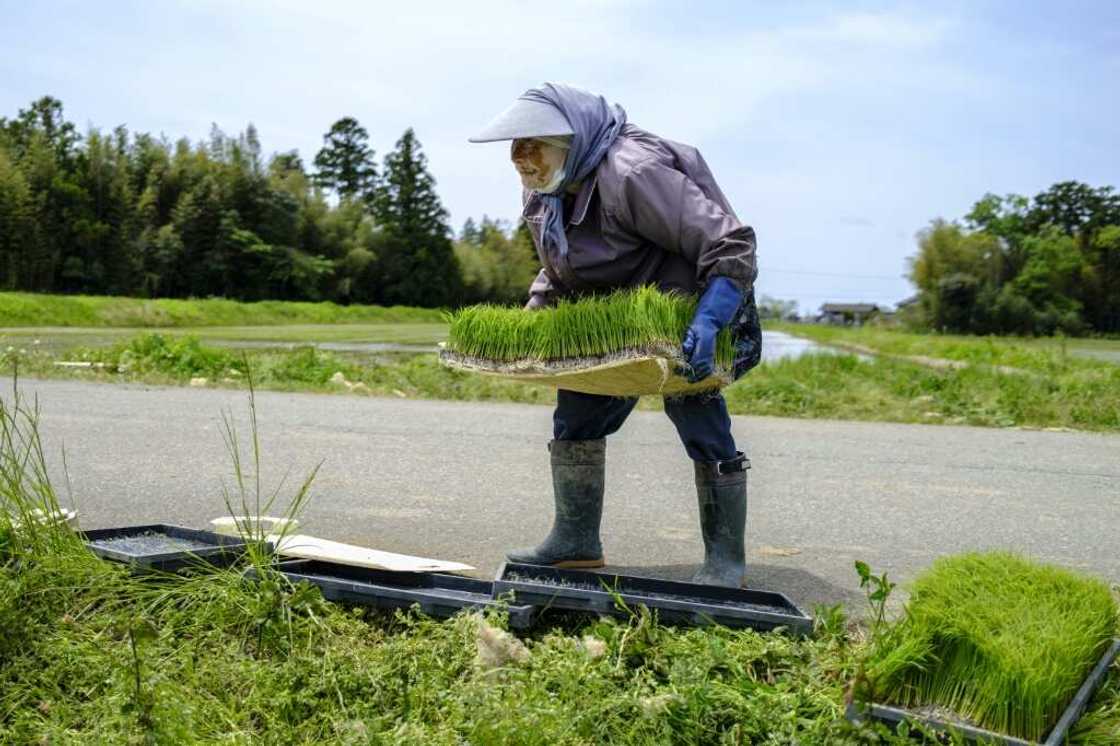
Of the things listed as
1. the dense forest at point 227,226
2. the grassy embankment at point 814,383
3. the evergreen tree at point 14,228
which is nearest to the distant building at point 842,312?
the dense forest at point 227,226

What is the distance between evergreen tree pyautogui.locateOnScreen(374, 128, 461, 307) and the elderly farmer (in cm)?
6287

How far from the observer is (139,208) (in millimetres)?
51875

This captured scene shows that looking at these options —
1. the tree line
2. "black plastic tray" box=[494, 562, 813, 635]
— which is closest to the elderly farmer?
"black plastic tray" box=[494, 562, 813, 635]

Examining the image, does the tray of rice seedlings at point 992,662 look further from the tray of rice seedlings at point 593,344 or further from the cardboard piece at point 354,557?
Result: the cardboard piece at point 354,557

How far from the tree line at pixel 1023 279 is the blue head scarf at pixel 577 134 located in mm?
46282

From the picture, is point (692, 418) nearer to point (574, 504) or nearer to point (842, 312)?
point (574, 504)

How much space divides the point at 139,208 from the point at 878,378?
1868 inches

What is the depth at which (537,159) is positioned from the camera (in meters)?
3.40

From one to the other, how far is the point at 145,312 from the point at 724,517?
3731cm

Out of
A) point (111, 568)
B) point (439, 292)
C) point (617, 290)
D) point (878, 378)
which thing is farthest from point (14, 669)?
point (439, 292)

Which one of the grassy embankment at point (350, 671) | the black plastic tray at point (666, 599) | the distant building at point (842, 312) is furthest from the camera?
the distant building at point (842, 312)

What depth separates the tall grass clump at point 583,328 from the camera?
313cm

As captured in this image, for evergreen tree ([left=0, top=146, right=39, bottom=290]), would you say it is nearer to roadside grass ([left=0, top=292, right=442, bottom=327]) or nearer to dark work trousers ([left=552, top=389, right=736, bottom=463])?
roadside grass ([left=0, top=292, right=442, bottom=327])

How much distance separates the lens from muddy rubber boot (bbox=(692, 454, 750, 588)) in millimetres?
3598
